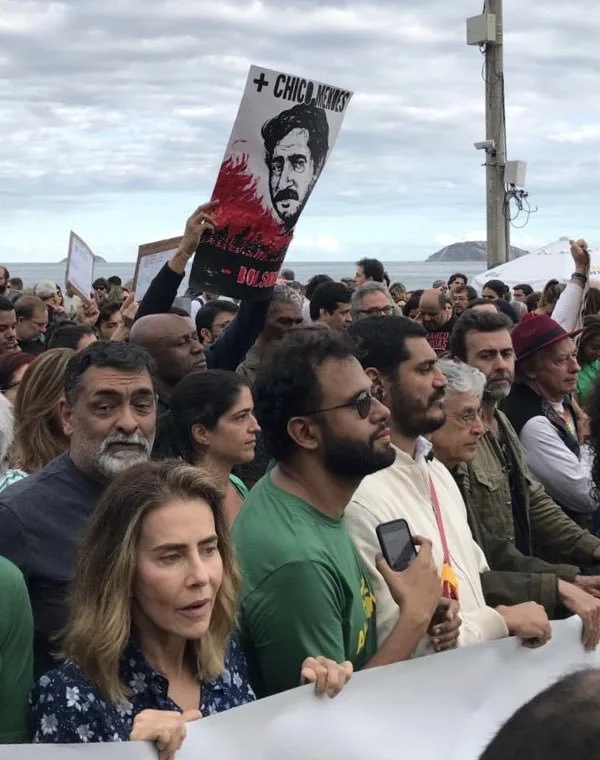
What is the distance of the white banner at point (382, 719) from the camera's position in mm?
2529

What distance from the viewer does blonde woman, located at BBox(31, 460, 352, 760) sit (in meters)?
2.54

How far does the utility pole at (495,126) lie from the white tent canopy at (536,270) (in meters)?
1.28

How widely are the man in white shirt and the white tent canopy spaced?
11.9 meters

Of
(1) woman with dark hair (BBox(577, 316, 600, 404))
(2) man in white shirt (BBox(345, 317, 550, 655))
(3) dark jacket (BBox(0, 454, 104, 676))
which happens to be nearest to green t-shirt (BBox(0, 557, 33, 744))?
(3) dark jacket (BBox(0, 454, 104, 676))

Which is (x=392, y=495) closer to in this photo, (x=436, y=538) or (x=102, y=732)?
(x=436, y=538)

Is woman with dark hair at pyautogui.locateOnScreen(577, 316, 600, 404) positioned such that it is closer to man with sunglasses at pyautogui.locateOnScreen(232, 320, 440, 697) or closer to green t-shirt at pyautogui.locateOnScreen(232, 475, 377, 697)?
man with sunglasses at pyautogui.locateOnScreen(232, 320, 440, 697)

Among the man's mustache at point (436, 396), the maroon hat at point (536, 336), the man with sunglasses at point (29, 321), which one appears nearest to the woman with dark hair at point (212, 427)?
the man's mustache at point (436, 396)

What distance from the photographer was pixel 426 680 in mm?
3021

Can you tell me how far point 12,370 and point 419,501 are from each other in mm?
2485

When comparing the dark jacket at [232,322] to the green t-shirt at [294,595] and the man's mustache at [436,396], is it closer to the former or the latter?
the man's mustache at [436,396]

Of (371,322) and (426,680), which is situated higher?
(371,322)

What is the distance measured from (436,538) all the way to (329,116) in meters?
2.47

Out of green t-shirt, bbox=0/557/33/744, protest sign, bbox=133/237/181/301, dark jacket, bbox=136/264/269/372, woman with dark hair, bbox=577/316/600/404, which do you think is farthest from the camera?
protest sign, bbox=133/237/181/301

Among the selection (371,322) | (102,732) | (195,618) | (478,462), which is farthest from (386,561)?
(478,462)
